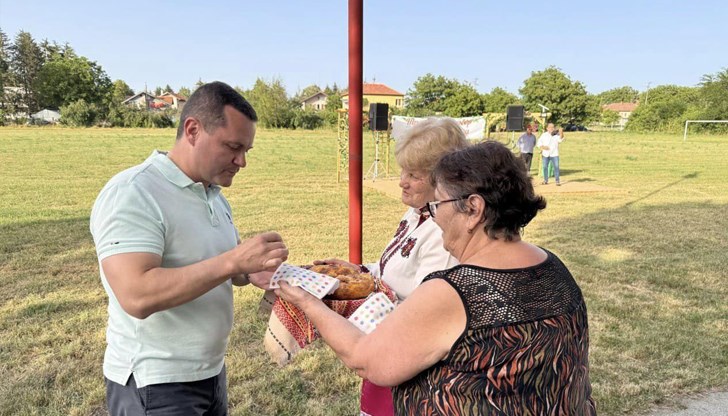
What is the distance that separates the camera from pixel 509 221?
1.38 m

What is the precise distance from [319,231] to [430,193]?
6.24 m

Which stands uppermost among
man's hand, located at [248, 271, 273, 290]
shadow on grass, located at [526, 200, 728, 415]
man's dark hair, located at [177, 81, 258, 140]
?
man's dark hair, located at [177, 81, 258, 140]

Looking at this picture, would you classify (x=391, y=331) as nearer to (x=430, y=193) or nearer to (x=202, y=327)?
(x=202, y=327)

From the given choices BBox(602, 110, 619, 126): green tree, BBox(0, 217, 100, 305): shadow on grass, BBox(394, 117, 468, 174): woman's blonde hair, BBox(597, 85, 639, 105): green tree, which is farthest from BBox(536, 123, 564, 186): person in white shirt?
BBox(597, 85, 639, 105): green tree

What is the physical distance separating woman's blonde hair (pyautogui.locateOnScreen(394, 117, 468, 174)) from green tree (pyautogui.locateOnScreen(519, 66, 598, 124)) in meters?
71.2

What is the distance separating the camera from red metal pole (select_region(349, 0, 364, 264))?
2.92 meters

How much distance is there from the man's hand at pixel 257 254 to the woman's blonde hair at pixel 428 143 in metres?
0.80

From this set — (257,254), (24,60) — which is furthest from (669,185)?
(24,60)

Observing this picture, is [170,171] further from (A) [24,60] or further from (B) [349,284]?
(A) [24,60]

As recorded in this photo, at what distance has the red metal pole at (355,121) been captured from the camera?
292cm

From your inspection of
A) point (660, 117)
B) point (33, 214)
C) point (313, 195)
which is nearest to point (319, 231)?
point (313, 195)

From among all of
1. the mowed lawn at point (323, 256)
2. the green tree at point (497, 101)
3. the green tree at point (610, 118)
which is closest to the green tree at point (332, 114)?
the green tree at point (497, 101)

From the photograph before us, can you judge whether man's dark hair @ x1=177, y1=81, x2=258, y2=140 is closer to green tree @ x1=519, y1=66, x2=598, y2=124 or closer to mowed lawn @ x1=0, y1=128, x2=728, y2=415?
mowed lawn @ x1=0, y1=128, x2=728, y2=415

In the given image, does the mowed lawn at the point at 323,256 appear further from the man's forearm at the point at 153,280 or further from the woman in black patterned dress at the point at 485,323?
the woman in black patterned dress at the point at 485,323
